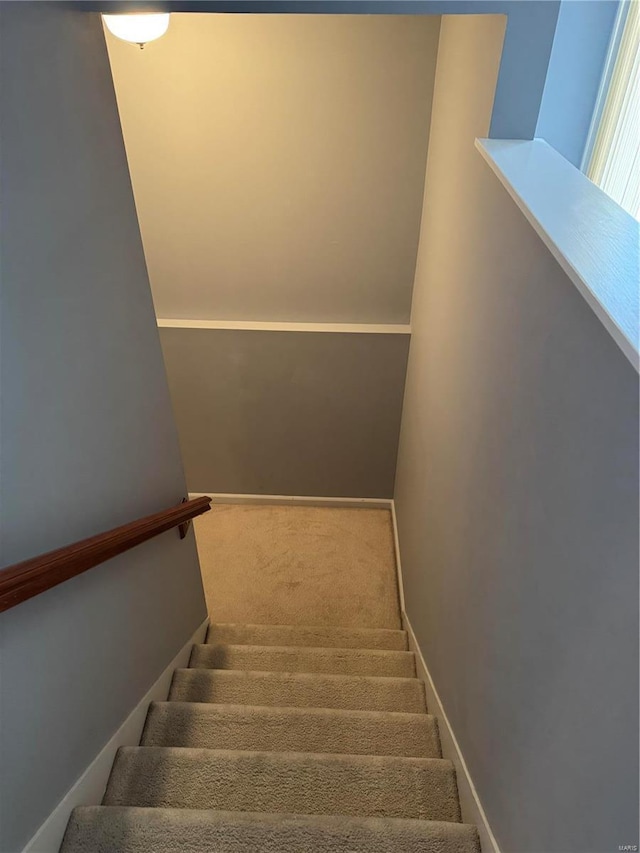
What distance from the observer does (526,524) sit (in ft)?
3.76

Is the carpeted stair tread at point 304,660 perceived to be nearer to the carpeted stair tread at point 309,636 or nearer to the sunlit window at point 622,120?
the carpeted stair tread at point 309,636

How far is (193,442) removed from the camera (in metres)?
3.89

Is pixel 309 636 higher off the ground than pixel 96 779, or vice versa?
pixel 309 636

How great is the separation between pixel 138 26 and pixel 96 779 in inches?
95.9

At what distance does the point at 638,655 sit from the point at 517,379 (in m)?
0.67

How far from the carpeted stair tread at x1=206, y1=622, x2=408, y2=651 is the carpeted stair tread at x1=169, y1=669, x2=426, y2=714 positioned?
531 mm

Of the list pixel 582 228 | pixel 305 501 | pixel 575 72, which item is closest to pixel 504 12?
pixel 575 72

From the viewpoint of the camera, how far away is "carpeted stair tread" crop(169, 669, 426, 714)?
6.93 feet

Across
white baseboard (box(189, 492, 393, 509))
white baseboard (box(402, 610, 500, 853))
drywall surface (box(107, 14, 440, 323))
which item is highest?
drywall surface (box(107, 14, 440, 323))

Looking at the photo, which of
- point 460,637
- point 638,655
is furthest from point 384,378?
point 638,655

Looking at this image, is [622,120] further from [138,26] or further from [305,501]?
[305,501]

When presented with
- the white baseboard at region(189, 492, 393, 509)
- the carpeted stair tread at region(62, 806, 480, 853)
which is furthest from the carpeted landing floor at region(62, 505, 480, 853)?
the white baseboard at region(189, 492, 393, 509)

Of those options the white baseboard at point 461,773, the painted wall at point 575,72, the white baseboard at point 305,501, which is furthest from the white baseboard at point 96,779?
the painted wall at point 575,72

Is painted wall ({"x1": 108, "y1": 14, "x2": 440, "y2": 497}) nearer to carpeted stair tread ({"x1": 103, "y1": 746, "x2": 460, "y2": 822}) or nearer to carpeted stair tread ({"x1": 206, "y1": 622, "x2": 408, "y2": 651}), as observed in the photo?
carpeted stair tread ({"x1": 206, "y1": 622, "x2": 408, "y2": 651})
